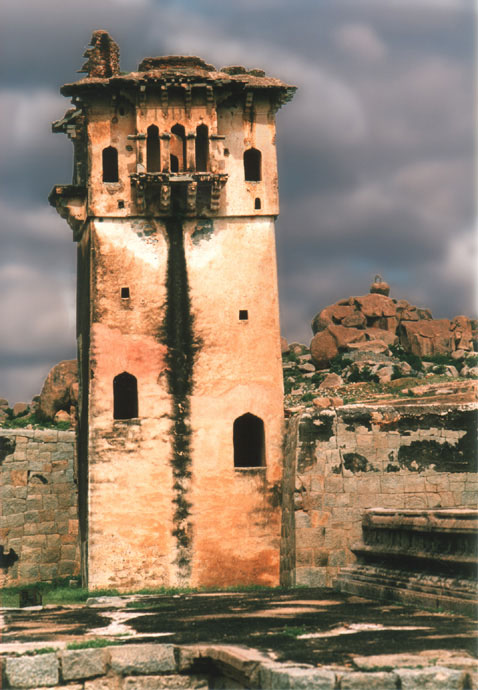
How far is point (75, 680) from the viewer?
9375 millimetres

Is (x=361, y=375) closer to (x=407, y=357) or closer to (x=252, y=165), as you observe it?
(x=407, y=357)

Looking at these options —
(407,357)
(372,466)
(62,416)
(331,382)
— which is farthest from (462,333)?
(372,466)

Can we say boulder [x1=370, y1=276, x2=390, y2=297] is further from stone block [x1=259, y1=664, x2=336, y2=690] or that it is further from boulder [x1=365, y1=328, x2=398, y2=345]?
stone block [x1=259, y1=664, x2=336, y2=690]

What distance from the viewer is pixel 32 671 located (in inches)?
363

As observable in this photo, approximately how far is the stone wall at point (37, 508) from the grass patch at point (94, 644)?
10928mm

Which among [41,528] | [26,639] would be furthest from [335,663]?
[41,528]

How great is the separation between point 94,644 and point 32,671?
734mm

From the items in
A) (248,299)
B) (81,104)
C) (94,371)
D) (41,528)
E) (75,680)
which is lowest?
(75,680)

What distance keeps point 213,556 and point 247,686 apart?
10.2 m

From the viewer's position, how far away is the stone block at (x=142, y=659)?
9328mm

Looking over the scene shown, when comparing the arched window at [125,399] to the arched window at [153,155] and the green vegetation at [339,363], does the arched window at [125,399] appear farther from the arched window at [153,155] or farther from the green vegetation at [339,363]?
the green vegetation at [339,363]

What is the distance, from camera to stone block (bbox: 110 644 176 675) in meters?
9.33

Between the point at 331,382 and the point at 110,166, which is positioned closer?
the point at 110,166

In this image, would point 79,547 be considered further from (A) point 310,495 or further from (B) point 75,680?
(B) point 75,680
